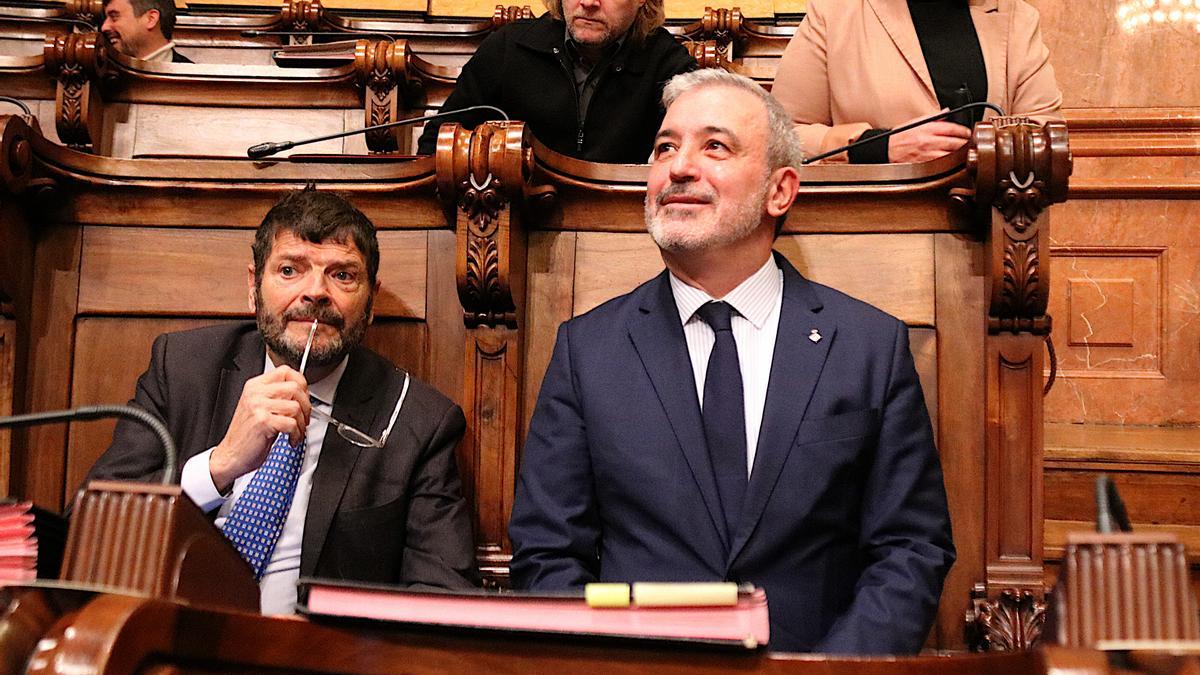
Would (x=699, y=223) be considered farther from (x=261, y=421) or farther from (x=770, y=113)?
(x=261, y=421)

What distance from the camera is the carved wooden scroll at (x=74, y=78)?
2764mm

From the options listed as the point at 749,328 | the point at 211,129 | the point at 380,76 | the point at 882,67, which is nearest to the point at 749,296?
the point at 749,328

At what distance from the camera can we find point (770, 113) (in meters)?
1.53

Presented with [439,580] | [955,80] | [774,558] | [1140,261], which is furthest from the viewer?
[1140,261]

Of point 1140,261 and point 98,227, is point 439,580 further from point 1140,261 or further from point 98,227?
point 1140,261

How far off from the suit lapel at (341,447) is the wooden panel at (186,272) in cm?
13

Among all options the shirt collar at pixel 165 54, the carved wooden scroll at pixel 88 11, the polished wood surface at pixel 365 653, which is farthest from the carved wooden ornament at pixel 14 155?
the carved wooden scroll at pixel 88 11

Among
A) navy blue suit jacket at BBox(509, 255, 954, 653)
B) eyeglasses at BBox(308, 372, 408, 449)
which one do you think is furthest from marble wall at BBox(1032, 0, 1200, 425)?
eyeglasses at BBox(308, 372, 408, 449)

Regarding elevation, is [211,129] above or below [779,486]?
above

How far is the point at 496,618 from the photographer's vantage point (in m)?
0.60

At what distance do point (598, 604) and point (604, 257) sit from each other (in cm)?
106

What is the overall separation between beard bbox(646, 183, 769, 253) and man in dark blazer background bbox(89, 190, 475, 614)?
36 centimetres

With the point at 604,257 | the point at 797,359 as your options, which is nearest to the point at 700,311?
the point at 797,359

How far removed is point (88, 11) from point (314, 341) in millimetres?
2920
